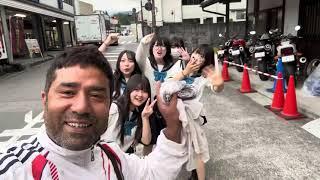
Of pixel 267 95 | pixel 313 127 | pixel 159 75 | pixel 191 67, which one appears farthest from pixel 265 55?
pixel 191 67

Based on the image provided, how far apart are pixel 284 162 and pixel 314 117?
1.94 m

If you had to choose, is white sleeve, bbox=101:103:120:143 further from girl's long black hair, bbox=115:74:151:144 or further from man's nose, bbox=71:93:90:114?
man's nose, bbox=71:93:90:114

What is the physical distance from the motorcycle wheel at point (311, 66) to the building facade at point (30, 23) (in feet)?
40.9

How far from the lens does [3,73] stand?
47.6ft

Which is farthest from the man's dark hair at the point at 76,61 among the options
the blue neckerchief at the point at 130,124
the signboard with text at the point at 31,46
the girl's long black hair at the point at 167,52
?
the signboard with text at the point at 31,46

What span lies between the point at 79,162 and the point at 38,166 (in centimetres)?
17

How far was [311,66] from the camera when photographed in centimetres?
821

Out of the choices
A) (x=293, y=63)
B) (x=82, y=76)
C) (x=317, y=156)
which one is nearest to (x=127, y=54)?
(x=82, y=76)

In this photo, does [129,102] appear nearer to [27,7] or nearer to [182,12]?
[27,7]

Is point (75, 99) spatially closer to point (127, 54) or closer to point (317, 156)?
point (127, 54)

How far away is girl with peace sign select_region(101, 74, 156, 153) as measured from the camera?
2748 millimetres

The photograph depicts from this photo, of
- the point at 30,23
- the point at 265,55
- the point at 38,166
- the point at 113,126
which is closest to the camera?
the point at 38,166

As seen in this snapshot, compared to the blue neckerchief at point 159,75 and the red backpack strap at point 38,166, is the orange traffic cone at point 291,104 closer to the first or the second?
the blue neckerchief at point 159,75

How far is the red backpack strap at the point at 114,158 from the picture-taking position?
1.37 metres
